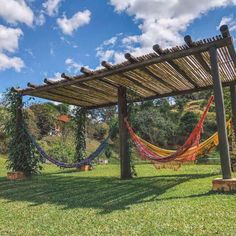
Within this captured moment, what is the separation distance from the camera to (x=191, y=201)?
441 cm

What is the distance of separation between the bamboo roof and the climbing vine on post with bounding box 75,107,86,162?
115 cm

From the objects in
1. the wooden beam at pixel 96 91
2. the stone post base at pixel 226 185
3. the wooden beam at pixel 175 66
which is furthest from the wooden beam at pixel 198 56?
the wooden beam at pixel 96 91

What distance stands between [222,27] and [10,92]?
264 inches

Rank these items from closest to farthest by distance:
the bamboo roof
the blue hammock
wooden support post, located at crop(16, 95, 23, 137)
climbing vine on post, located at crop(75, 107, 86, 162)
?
the bamboo roof
the blue hammock
wooden support post, located at crop(16, 95, 23, 137)
climbing vine on post, located at crop(75, 107, 86, 162)

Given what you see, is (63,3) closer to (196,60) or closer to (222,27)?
(196,60)

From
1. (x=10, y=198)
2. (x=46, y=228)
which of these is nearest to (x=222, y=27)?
(x=46, y=228)

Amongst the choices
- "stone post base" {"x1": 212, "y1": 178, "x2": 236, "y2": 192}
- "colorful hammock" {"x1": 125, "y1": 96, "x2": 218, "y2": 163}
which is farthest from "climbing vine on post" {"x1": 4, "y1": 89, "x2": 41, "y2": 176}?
"stone post base" {"x1": 212, "y1": 178, "x2": 236, "y2": 192}

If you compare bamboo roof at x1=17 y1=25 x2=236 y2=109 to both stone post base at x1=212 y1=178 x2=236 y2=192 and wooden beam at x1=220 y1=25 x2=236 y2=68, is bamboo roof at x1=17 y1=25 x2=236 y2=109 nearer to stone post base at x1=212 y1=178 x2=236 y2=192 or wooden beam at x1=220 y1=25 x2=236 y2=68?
wooden beam at x1=220 y1=25 x2=236 y2=68

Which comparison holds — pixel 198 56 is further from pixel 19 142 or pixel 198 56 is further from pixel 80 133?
pixel 80 133

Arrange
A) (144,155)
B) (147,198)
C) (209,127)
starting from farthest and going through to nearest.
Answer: (209,127)
(144,155)
(147,198)

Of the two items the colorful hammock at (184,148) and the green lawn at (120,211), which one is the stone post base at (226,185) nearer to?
the green lawn at (120,211)

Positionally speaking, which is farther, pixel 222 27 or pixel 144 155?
pixel 144 155

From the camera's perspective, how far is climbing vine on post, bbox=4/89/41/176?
29.6ft

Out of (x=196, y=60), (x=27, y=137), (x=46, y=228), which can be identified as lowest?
(x=46, y=228)
